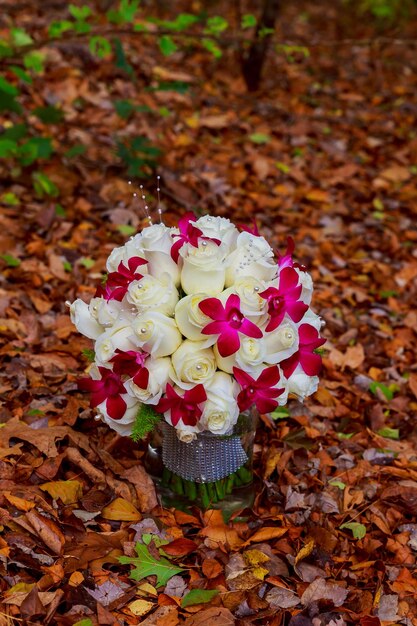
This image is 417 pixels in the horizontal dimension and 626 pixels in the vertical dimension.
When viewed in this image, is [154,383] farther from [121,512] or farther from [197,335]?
[121,512]

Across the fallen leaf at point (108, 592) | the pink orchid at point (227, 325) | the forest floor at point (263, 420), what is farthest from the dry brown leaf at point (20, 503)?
the pink orchid at point (227, 325)

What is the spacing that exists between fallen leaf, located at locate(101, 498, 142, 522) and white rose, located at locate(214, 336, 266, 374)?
0.63m

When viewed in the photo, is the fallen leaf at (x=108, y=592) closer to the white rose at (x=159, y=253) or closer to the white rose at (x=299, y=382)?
the white rose at (x=299, y=382)

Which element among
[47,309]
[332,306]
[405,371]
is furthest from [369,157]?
[47,309]

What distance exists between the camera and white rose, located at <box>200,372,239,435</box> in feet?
6.67

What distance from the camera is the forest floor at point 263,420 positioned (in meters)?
2.16

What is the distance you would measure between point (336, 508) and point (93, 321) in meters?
1.05

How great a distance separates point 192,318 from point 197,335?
0.06 metres

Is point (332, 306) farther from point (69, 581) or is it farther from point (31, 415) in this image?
point (69, 581)

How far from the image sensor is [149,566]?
2.17 m

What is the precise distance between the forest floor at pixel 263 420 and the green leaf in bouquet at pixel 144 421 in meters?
0.38

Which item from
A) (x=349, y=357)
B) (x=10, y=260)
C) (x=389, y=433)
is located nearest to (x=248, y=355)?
(x=389, y=433)

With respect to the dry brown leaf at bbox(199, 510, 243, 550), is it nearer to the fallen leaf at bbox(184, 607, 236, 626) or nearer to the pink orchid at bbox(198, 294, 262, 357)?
the fallen leaf at bbox(184, 607, 236, 626)

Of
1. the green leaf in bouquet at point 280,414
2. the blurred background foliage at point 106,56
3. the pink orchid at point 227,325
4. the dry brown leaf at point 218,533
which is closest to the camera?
the pink orchid at point 227,325
